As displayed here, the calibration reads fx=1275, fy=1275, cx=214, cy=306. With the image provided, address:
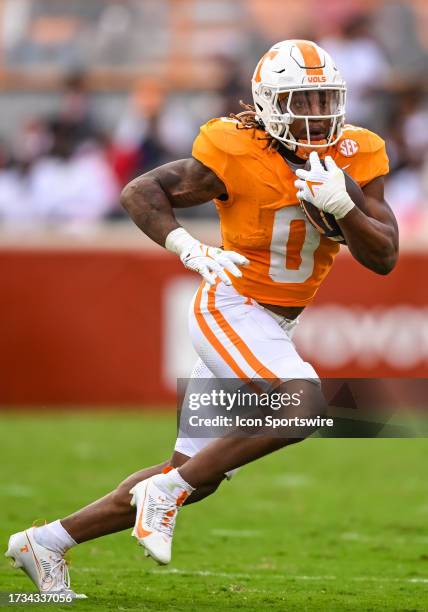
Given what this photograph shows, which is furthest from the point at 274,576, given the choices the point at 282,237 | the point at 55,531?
the point at 282,237

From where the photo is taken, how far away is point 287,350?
13.6 feet

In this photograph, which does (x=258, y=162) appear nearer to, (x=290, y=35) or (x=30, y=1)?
(x=290, y=35)

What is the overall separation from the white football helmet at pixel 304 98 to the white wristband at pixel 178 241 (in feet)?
1.47

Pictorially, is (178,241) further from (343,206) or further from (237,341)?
(343,206)

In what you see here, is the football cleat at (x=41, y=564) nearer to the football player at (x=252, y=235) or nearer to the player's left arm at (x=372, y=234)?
the football player at (x=252, y=235)

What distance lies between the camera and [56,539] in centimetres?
425

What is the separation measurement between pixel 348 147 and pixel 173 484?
4.12 ft

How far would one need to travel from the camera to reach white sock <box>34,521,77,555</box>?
167 inches

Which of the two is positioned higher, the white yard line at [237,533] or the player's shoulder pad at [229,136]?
the player's shoulder pad at [229,136]

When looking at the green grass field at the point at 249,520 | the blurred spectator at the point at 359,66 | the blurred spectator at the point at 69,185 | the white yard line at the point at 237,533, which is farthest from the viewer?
the blurred spectator at the point at 359,66

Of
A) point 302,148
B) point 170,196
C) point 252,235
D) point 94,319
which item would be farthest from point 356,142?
point 94,319

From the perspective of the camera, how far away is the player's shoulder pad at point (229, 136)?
4191mm

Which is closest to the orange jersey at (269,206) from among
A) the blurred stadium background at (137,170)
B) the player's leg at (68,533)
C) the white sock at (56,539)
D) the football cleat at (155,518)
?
the player's leg at (68,533)

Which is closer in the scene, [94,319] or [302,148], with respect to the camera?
[302,148]
